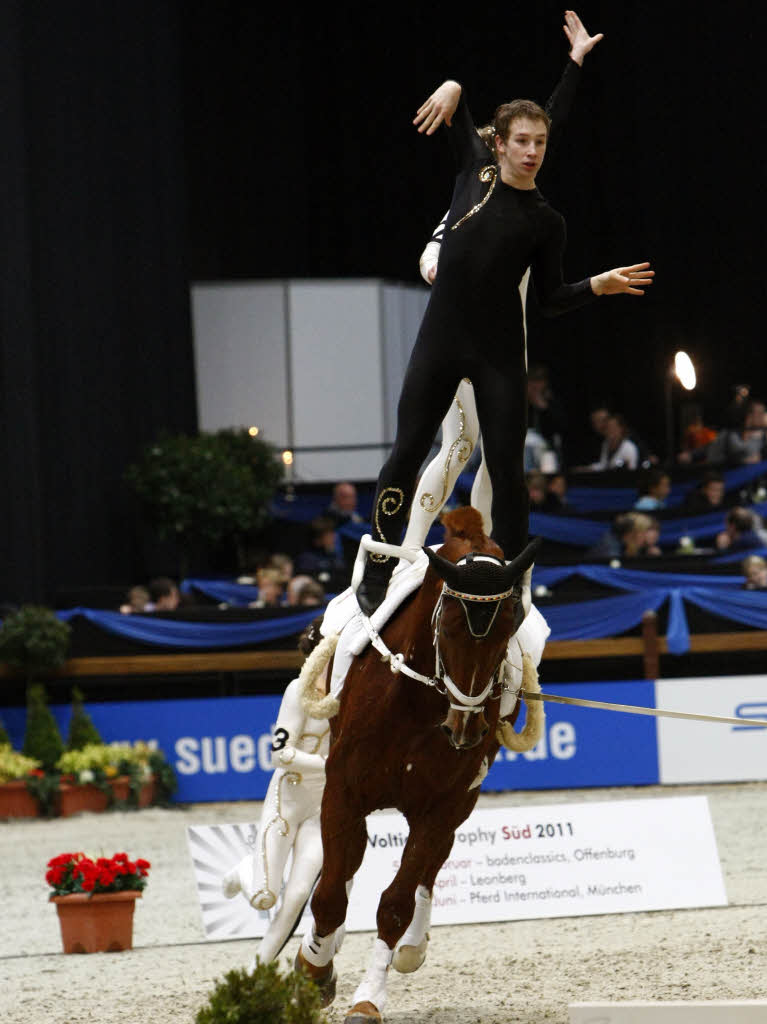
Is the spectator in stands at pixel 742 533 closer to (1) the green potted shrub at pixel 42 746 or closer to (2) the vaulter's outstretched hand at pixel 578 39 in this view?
(1) the green potted shrub at pixel 42 746

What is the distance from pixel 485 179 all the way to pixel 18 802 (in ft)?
27.5

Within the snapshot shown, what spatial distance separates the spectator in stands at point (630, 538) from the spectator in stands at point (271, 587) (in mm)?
2612

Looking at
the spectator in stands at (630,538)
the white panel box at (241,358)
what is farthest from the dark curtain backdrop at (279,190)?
the spectator in stands at (630,538)

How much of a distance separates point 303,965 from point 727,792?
22.7 ft

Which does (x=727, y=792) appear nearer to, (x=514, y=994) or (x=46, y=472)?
(x=514, y=994)

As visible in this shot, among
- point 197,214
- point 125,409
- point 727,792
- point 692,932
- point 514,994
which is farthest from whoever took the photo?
point 197,214

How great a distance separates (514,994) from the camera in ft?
21.1

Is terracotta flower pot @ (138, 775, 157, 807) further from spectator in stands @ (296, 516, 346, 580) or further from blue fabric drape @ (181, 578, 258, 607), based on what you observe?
spectator in stands @ (296, 516, 346, 580)

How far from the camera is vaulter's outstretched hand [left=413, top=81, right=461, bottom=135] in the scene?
17.2 feet

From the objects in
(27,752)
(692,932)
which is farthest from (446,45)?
(692,932)

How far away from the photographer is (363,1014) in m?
5.31

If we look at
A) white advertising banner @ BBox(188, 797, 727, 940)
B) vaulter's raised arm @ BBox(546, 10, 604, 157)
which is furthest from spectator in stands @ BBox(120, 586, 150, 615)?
vaulter's raised arm @ BBox(546, 10, 604, 157)

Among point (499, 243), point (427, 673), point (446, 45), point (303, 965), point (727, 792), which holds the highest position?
point (446, 45)

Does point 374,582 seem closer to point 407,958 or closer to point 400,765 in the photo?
point 400,765
